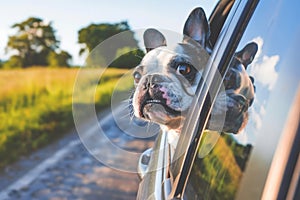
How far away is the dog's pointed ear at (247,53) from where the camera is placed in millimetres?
1381

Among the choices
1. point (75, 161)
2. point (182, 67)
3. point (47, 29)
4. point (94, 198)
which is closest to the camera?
point (182, 67)

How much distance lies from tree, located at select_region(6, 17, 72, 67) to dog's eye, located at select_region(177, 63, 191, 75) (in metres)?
9.40

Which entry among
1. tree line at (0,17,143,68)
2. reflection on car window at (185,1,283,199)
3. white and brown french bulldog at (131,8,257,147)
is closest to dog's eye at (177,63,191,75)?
white and brown french bulldog at (131,8,257,147)

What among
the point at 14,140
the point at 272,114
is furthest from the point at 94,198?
the point at 272,114

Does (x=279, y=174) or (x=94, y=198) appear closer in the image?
(x=279, y=174)

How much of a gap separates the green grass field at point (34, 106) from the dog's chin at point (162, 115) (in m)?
6.20

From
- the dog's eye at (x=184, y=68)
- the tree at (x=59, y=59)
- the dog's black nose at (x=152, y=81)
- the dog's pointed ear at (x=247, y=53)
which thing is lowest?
the tree at (x=59, y=59)

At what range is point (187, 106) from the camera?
6.50ft

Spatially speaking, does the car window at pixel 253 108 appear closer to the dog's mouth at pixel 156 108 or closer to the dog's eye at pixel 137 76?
the dog's mouth at pixel 156 108

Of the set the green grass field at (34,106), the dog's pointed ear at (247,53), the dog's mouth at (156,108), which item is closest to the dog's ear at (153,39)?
the dog's mouth at (156,108)

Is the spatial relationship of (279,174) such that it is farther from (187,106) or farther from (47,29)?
(47,29)

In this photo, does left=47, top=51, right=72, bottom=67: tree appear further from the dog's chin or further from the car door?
the car door

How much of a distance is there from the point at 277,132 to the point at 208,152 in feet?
2.29

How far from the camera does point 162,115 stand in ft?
6.46
